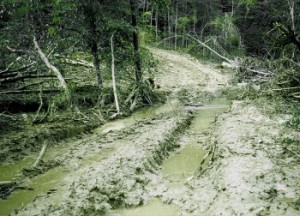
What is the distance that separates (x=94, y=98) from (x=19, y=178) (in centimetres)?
593

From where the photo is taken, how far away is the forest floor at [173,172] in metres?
4.16

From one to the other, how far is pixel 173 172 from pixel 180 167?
0.29m

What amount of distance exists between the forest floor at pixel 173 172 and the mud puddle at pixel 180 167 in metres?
0.01

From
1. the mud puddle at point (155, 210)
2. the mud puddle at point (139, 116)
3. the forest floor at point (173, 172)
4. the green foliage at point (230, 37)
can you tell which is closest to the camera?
the forest floor at point (173, 172)

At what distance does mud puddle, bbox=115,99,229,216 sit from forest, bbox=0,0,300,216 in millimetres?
21

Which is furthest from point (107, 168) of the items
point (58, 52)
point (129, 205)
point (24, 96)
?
point (58, 52)

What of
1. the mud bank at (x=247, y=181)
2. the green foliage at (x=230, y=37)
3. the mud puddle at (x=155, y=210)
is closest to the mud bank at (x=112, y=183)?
the mud puddle at (x=155, y=210)

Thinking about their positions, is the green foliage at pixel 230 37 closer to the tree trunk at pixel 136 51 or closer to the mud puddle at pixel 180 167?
the tree trunk at pixel 136 51

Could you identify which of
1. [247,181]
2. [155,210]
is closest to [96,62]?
[155,210]

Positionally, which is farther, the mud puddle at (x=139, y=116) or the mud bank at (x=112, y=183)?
the mud puddle at (x=139, y=116)

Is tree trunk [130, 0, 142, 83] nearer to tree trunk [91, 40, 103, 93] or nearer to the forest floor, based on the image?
tree trunk [91, 40, 103, 93]

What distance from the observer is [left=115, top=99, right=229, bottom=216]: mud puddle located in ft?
14.2

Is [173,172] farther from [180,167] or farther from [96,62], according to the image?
[96,62]

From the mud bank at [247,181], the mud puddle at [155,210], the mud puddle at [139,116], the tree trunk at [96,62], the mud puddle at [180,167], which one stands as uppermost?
the tree trunk at [96,62]
